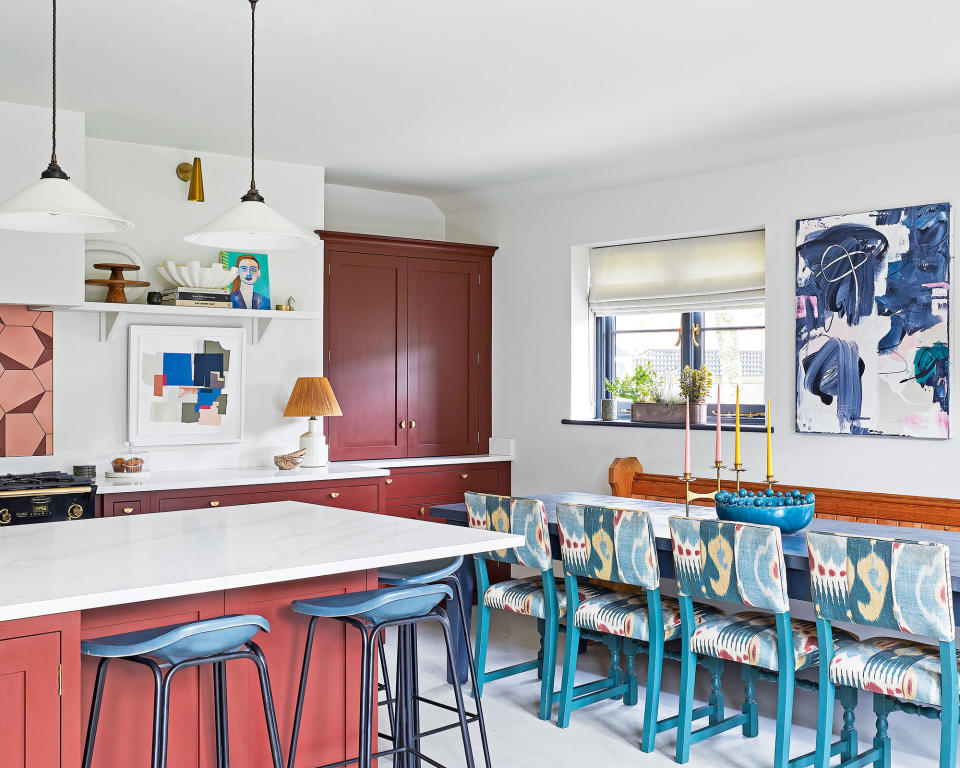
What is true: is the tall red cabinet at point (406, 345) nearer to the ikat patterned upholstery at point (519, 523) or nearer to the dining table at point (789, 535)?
the dining table at point (789, 535)

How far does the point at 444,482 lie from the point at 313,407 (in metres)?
1.11

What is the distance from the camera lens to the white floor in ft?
11.2

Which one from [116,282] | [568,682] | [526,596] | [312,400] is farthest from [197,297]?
[568,682]

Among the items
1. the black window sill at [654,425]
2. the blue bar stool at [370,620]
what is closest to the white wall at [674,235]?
the black window sill at [654,425]

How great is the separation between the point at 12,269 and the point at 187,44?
1.46 m

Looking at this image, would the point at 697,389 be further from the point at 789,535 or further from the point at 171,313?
the point at 171,313

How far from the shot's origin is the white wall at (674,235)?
452 centimetres

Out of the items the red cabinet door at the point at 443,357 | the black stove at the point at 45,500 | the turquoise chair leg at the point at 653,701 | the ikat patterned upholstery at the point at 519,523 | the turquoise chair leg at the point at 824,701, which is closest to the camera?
the turquoise chair leg at the point at 824,701

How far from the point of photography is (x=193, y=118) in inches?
179

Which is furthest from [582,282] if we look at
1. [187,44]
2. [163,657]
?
[163,657]

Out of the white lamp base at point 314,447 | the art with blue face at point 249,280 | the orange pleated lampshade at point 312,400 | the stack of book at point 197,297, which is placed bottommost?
the white lamp base at point 314,447

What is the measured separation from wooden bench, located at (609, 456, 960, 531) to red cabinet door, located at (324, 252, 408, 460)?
143 cm

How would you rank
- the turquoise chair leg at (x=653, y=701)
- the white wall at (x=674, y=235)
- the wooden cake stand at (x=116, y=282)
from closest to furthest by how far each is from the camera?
1. the turquoise chair leg at (x=653, y=701)
2. the white wall at (x=674, y=235)
3. the wooden cake stand at (x=116, y=282)

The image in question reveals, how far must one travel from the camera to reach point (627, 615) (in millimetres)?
3648
